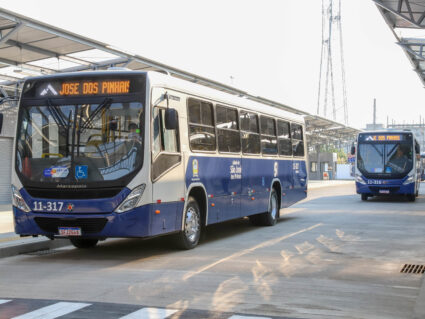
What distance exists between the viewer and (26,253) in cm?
1204

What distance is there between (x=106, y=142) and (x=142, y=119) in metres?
0.66

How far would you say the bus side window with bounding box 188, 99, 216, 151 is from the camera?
40.6ft

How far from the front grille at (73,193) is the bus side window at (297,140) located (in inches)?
367

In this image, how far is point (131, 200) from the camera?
10.5 m

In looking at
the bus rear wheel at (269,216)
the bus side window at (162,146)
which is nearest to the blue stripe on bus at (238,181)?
the bus rear wheel at (269,216)

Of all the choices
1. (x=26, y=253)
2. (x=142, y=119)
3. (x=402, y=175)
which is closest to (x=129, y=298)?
(x=142, y=119)

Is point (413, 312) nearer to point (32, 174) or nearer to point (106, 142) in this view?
point (106, 142)

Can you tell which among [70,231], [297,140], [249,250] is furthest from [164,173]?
[297,140]

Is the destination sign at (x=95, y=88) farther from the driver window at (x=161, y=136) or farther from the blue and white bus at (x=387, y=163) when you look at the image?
the blue and white bus at (x=387, y=163)

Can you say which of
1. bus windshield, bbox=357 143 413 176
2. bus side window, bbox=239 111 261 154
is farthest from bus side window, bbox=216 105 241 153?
bus windshield, bbox=357 143 413 176

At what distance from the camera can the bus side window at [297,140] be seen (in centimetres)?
1906

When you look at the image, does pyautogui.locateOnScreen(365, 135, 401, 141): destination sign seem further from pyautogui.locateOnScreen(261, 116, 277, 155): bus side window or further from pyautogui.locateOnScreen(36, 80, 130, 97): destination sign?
pyautogui.locateOnScreen(36, 80, 130, 97): destination sign

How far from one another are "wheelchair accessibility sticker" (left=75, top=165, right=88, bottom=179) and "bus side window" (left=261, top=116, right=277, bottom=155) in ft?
21.0

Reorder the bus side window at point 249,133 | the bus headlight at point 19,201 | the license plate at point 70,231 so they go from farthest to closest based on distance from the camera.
→ the bus side window at point 249,133
the bus headlight at point 19,201
the license plate at point 70,231
